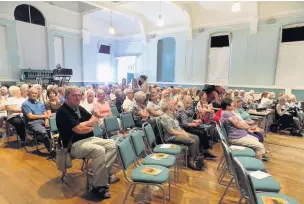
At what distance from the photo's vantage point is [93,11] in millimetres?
10000

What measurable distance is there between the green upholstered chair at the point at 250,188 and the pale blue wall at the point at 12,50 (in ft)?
31.9

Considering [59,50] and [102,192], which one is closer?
[102,192]

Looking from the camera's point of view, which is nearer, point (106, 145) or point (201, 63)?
point (106, 145)

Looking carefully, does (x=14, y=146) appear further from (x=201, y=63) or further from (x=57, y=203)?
(x=201, y=63)

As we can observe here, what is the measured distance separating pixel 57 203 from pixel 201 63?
8.27 m

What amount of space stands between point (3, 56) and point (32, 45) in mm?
1311

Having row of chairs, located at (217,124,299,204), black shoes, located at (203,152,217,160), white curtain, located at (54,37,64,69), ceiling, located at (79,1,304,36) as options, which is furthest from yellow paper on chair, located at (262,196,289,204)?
white curtain, located at (54,37,64,69)

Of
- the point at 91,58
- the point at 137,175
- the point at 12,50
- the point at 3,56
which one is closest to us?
the point at 137,175

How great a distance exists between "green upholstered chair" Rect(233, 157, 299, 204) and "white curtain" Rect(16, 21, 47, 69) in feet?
32.5

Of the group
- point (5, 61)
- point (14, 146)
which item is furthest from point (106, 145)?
point (5, 61)

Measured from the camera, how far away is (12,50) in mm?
8344

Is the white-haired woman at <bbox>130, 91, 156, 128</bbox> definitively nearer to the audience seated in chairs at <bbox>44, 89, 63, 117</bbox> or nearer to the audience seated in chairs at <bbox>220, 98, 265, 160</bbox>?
the audience seated in chairs at <bbox>220, 98, 265, 160</bbox>

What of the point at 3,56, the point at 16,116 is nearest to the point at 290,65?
the point at 16,116

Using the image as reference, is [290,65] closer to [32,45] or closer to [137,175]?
[137,175]
